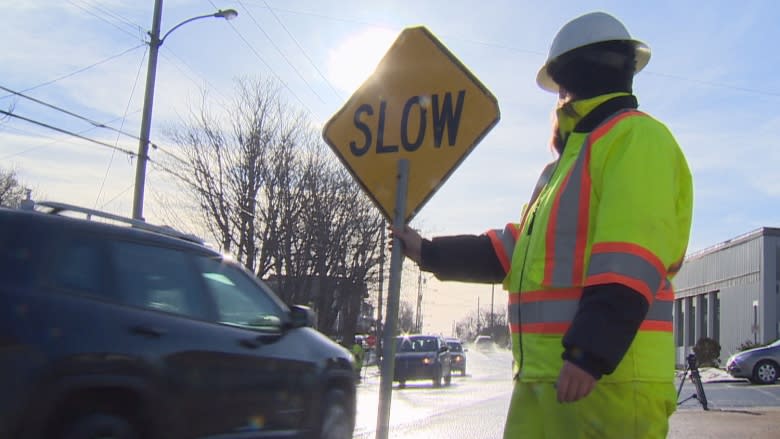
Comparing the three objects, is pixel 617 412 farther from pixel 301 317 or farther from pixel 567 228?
pixel 301 317

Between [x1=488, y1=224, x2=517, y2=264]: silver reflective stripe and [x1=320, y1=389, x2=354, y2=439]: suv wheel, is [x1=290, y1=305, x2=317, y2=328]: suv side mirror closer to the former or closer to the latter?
[x1=320, y1=389, x2=354, y2=439]: suv wheel

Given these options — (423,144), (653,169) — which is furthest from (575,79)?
(423,144)

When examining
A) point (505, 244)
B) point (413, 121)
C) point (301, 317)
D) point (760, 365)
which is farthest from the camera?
point (760, 365)

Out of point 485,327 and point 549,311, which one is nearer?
point 549,311

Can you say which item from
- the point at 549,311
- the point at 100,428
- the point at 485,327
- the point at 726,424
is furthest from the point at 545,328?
the point at 485,327

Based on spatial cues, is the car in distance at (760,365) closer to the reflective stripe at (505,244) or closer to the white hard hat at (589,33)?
the reflective stripe at (505,244)

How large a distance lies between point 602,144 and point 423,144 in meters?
1.37

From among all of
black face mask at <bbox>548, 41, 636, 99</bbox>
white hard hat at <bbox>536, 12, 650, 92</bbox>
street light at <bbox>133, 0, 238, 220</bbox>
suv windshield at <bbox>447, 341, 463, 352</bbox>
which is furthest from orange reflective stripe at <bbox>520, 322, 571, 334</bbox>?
suv windshield at <bbox>447, 341, 463, 352</bbox>

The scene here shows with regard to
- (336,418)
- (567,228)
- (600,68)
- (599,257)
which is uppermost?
(600,68)

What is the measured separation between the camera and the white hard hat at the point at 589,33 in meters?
2.66

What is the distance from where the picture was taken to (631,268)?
2.25 meters

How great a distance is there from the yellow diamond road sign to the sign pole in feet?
0.17

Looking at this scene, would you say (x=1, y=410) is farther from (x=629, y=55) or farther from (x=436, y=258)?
(x=629, y=55)

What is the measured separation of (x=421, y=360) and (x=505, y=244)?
73.8 feet
